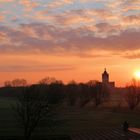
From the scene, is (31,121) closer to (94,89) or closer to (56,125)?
(56,125)

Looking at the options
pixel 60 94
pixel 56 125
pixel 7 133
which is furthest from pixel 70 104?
pixel 7 133

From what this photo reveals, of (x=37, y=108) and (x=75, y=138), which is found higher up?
(x=37, y=108)

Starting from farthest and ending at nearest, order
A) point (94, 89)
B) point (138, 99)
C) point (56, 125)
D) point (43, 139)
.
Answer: point (94, 89), point (138, 99), point (56, 125), point (43, 139)

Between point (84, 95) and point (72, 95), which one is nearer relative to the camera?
point (72, 95)

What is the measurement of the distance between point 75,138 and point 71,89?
9547cm

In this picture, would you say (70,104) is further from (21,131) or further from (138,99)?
(21,131)

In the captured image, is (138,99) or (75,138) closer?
(75,138)

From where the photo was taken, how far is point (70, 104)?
12638 cm

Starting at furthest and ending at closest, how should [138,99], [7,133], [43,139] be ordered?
1. [138,99]
2. [7,133]
3. [43,139]

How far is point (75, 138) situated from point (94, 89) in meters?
88.5

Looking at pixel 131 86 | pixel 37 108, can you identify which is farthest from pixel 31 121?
pixel 131 86

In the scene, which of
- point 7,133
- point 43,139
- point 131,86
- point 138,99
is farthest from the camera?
point 131,86

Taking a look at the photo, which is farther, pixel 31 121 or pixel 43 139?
pixel 31 121

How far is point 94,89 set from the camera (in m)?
135
